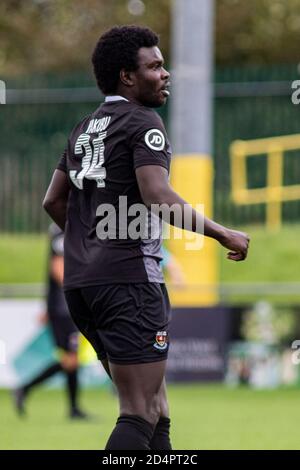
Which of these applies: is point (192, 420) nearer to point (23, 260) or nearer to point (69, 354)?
point (69, 354)

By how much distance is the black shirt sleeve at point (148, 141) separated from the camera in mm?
4867

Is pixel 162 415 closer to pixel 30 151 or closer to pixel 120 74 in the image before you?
pixel 120 74

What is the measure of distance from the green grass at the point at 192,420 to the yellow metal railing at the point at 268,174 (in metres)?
3.92

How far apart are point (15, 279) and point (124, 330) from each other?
447 inches

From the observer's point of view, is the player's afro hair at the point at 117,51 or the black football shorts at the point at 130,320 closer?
the black football shorts at the point at 130,320

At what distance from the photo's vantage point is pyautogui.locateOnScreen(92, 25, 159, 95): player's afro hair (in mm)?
5086

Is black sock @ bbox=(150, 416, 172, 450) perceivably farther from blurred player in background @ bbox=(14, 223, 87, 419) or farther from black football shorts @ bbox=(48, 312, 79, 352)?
black football shorts @ bbox=(48, 312, 79, 352)

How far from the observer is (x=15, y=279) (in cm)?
1616

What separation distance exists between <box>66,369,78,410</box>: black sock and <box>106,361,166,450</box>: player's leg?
497 cm

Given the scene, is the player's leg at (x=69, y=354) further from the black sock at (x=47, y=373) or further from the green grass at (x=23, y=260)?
the green grass at (x=23, y=260)

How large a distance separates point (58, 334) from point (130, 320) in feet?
18.5

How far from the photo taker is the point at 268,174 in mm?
15617

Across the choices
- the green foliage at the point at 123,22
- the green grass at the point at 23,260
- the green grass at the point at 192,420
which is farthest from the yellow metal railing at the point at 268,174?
the green foliage at the point at 123,22

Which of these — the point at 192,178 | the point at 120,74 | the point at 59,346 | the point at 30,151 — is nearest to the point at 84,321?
the point at 120,74
